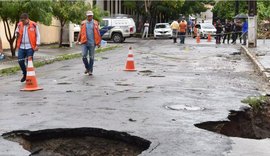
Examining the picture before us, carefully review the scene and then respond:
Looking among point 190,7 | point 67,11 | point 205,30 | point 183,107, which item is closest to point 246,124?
point 183,107

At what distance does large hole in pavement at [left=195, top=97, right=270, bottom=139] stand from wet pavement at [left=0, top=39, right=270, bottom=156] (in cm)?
17

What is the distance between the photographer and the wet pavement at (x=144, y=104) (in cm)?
596

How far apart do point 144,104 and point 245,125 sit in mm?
1956

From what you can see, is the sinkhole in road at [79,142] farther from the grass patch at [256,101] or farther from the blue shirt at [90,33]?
the blue shirt at [90,33]

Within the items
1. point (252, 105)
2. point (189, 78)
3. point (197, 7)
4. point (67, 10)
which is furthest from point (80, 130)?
point (197, 7)

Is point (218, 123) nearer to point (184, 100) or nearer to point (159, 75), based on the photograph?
point (184, 100)

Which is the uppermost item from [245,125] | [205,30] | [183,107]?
[205,30]

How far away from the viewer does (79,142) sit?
604 cm

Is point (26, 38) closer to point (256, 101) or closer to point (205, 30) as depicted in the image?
point (256, 101)

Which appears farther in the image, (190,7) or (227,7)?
(190,7)

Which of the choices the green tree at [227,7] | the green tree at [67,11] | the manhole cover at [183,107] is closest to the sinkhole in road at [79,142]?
the manhole cover at [183,107]

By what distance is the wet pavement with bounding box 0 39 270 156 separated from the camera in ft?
19.6

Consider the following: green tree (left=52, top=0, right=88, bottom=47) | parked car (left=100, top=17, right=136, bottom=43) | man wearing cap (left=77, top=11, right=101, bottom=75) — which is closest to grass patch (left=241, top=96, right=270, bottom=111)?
man wearing cap (left=77, top=11, right=101, bottom=75)

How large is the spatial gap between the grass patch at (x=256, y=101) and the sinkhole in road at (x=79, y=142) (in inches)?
125
